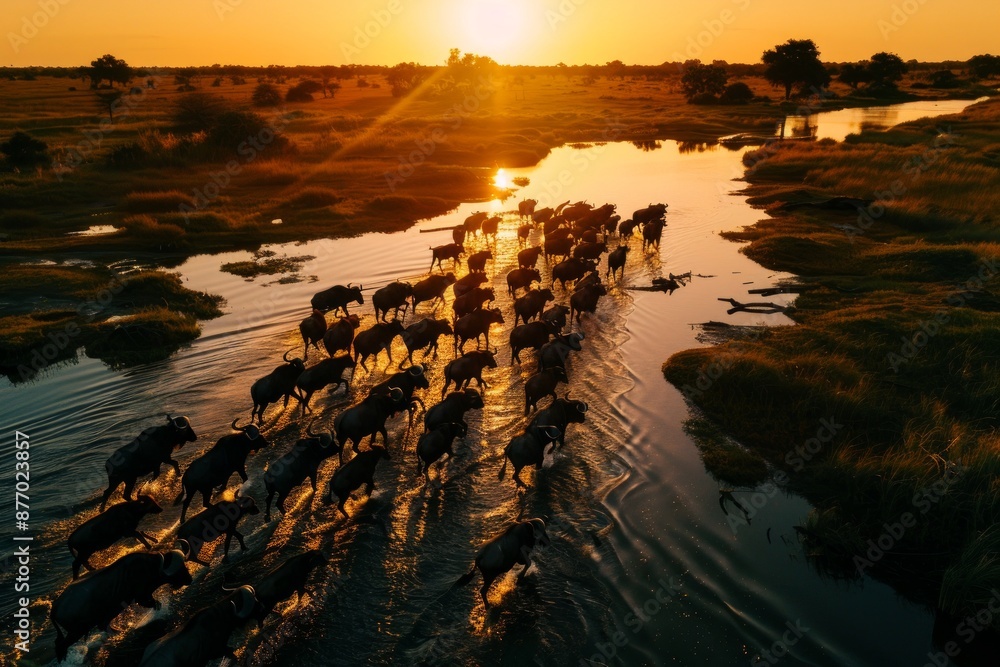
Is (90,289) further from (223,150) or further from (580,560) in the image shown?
(223,150)

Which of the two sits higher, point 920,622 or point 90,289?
point 90,289

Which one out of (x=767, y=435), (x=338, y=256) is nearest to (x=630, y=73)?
(x=338, y=256)

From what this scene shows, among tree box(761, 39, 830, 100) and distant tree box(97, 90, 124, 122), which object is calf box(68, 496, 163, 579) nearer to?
distant tree box(97, 90, 124, 122)

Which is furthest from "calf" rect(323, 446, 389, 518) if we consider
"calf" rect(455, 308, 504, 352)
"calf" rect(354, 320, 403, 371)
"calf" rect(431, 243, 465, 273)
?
"calf" rect(431, 243, 465, 273)

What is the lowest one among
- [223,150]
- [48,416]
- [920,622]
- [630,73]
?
[920,622]

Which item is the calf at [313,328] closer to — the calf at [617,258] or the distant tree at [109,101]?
the calf at [617,258]

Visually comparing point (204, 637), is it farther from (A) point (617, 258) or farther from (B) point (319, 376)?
(A) point (617, 258)

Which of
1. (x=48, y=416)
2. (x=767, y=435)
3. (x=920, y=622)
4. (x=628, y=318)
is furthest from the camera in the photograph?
(x=628, y=318)
